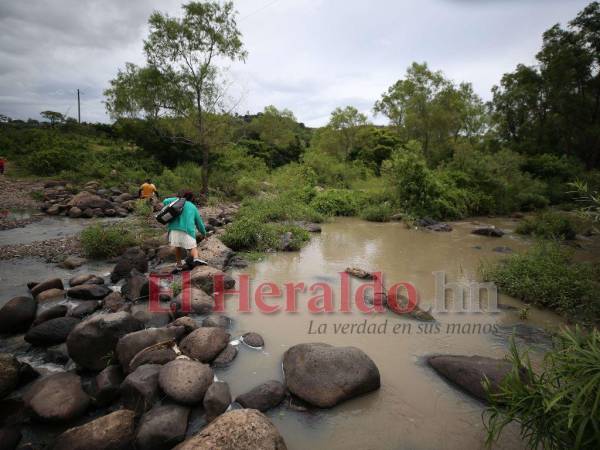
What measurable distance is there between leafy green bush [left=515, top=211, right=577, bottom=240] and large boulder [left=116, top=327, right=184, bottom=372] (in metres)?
12.8

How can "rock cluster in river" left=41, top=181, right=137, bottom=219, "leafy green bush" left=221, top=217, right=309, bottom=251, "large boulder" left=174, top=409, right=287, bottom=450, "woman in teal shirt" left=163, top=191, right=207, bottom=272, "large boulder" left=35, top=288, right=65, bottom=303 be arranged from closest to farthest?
"large boulder" left=174, top=409, right=287, bottom=450, "large boulder" left=35, top=288, right=65, bottom=303, "woman in teal shirt" left=163, top=191, right=207, bottom=272, "leafy green bush" left=221, top=217, right=309, bottom=251, "rock cluster in river" left=41, top=181, right=137, bottom=219

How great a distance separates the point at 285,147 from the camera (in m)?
39.4

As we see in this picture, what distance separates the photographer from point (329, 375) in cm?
398

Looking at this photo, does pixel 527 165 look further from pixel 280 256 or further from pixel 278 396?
pixel 278 396

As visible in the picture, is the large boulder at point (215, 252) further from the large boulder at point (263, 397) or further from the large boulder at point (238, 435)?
the large boulder at point (238, 435)

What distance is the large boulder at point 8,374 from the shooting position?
3816mm

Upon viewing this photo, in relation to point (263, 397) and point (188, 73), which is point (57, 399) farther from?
point (188, 73)

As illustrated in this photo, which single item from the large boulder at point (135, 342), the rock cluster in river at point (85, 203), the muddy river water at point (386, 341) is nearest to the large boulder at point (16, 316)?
the muddy river water at point (386, 341)

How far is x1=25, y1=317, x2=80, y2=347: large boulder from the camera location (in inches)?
188

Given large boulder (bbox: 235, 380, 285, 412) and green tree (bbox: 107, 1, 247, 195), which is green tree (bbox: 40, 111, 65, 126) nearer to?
green tree (bbox: 107, 1, 247, 195)

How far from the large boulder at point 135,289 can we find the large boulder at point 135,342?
1.86m

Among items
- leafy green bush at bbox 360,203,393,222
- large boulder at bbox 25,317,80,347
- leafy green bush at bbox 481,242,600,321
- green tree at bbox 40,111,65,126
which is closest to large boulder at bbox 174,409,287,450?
large boulder at bbox 25,317,80,347

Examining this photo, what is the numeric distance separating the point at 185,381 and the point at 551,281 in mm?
6975

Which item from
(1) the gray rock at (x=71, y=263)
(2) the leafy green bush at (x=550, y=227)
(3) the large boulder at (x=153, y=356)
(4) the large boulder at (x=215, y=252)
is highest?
(2) the leafy green bush at (x=550, y=227)
